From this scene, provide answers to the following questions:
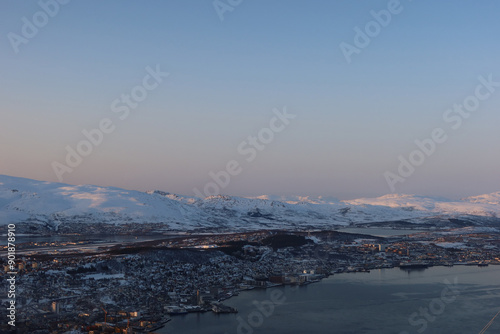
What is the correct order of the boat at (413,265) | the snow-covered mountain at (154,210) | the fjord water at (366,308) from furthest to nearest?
the snow-covered mountain at (154,210) < the boat at (413,265) < the fjord water at (366,308)

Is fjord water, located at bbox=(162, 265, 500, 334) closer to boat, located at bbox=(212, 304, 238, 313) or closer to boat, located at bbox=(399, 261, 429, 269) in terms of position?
boat, located at bbox=(212, 304, 238, 313)

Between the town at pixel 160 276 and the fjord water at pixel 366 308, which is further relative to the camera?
the fjord water at pixel 366 308

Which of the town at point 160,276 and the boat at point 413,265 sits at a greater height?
the town at point 160,276

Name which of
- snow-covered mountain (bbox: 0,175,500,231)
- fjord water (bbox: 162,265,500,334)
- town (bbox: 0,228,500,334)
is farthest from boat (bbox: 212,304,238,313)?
snow-covered mountain (bbox: 0,175,500,231)

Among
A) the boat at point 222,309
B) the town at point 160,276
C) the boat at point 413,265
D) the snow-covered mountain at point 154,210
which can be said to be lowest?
the boat at point 413,265

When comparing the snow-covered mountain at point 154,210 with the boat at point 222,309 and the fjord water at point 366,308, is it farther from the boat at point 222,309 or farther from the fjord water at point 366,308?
the boat at point 222,309

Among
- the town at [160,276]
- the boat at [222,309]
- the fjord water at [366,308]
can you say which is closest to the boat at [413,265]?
the town at [160,276]

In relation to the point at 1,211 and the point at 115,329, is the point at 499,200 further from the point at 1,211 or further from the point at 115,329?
the point at 115,329

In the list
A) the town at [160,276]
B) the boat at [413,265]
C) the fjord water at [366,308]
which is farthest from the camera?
the boat at [413,265]
